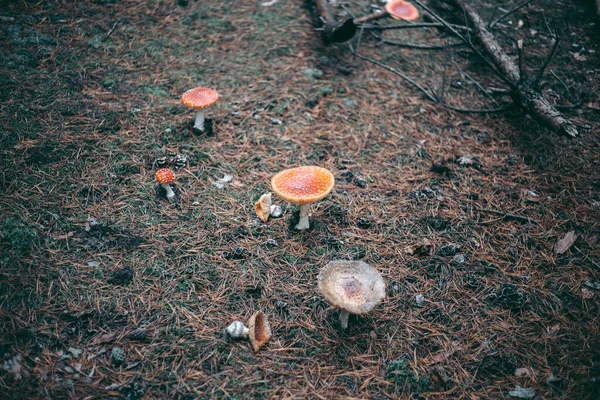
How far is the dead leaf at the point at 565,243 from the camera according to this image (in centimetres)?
311

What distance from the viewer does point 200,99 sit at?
372 cm

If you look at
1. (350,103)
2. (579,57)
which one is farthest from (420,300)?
(579,57)

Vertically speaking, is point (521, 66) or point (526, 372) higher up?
point (521, 66)

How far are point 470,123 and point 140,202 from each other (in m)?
3.70

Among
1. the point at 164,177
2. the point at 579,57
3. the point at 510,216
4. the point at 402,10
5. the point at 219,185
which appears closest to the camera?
the point at 164,177

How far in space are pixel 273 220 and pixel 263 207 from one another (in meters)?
0.15

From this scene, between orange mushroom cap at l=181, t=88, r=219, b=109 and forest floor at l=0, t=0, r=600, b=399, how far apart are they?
0.39m

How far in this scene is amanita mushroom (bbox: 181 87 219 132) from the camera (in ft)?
12.0

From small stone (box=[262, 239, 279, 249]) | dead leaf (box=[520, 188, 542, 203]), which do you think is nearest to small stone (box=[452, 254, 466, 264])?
dead leaf (box=[520, 188, 542, 203])

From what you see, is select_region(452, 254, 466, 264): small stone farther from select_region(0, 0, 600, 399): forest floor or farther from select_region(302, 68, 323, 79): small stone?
select_region(302, 68, 323, 79): small stone

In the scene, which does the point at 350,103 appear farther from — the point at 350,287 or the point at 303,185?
the point at 350,287

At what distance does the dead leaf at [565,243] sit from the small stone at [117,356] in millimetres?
3397

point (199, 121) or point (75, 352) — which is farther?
point (199, 121)

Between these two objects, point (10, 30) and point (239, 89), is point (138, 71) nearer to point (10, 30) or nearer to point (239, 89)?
point (239, 89)
